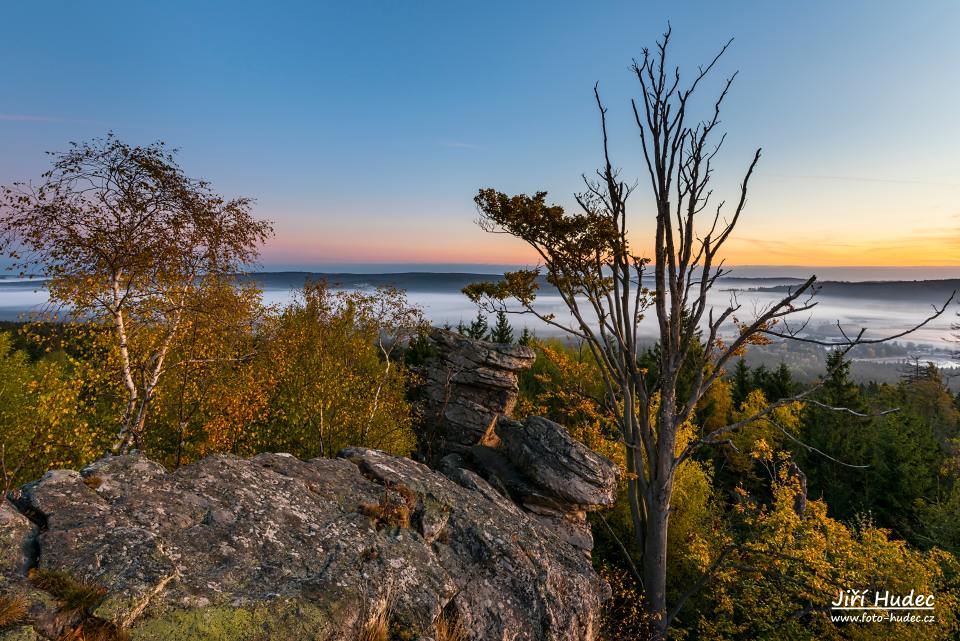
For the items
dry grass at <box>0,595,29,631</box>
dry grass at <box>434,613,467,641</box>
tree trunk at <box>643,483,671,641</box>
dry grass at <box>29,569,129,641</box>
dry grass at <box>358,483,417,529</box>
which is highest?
dry grass at <box>0,595,29,631</box>

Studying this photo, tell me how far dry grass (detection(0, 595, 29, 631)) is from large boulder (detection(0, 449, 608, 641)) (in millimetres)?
142

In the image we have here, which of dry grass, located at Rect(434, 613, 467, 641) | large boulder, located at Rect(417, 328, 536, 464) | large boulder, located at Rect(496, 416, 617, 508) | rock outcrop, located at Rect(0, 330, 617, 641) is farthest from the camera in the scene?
large boulder, located at Rect(417, 328, 536, 464)

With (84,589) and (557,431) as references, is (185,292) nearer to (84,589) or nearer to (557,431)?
(84,589)

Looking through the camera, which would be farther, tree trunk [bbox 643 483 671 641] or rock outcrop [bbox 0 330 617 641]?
tree trunk [bbox 643 483 671 641]

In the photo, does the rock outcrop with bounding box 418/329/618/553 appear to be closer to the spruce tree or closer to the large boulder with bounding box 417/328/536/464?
the large boulder with bounding box 417/328/536/464

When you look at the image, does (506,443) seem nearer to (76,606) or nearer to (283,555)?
(283,555)

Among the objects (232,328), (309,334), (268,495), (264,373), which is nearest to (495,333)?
(309,334)

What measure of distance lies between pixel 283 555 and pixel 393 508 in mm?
2554

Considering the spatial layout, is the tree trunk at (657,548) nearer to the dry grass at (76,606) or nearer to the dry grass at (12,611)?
the dry grass at (76,606)

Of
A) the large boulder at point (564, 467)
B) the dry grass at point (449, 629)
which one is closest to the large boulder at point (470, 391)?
the large boulder at point (564, 467)

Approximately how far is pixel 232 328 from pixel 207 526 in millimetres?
11362

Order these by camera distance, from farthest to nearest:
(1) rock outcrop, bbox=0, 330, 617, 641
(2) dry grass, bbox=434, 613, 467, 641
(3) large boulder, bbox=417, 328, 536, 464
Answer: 1. (3) large boulder, bbox=417, 328, 536, 464
2. (2) dry grass, bbox=434, 613, 467, 641
3. (1) rock outcrop, bbox=0, 330, 617, 641

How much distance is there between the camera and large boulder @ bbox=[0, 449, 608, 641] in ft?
17.5

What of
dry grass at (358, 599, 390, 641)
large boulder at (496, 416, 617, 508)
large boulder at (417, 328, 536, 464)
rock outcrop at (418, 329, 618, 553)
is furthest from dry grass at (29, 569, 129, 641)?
large boulder at (417, 328, 536, 464)
